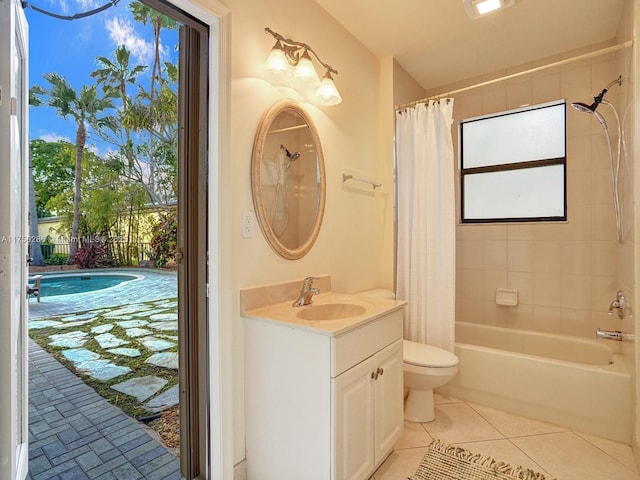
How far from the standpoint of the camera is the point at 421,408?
2088 mm

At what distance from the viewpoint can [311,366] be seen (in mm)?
1330

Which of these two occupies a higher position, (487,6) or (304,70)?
(487,6)

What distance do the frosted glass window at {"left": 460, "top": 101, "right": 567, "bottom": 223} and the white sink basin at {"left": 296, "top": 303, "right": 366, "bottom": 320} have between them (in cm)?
191

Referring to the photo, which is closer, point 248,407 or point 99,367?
point 248,407

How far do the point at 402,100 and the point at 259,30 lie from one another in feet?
5.19

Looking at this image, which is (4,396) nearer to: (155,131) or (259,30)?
(259,30)

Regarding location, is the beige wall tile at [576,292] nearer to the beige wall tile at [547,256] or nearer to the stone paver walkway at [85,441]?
the beige wall tile at [547,256]

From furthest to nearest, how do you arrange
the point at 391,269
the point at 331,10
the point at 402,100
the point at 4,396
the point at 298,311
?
the point at 402,100, the point at 391,269, the point at 331,10, the point at 298,311, the point at 4,396

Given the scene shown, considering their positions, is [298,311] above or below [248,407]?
above

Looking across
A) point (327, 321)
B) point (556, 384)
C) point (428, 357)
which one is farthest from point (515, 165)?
point (327, 321)

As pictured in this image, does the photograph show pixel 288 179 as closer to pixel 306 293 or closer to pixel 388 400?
pixel 306 293

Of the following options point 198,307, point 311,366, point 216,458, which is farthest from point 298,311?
point 216,458

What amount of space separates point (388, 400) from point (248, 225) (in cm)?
113

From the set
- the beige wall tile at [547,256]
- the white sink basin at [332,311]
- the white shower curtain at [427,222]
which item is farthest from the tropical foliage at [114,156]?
the beige wall tile at [547,256]
